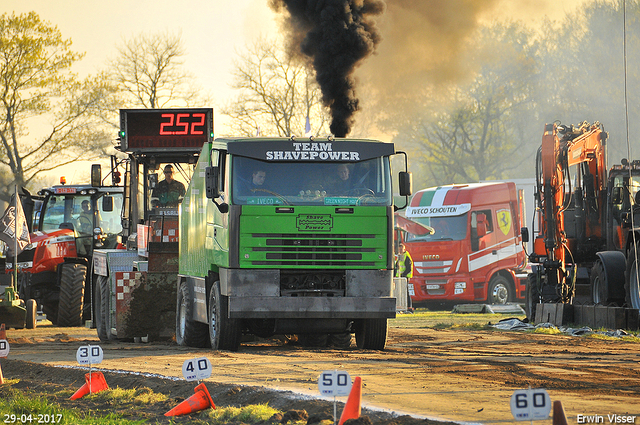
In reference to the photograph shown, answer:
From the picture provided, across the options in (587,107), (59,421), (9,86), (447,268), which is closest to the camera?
(59,421)

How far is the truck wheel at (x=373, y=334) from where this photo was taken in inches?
554

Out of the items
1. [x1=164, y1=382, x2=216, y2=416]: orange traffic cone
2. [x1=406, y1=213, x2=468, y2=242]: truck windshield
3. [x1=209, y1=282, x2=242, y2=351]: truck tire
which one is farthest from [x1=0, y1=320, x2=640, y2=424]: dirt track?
[x1=406, y1=213, x2=468, y2=242]: truck windshield

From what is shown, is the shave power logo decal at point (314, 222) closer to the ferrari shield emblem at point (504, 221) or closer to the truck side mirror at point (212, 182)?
the truck side mirror at point (212, 182)

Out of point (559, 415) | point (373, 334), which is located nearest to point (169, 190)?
point (373, 334)

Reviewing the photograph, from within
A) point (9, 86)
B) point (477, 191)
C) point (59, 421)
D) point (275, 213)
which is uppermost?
point (9, 86)

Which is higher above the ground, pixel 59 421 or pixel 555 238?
pixel 555 238

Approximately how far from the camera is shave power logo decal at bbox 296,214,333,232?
13094 millimetres

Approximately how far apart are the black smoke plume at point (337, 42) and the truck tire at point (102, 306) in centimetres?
595

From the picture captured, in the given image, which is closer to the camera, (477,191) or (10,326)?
(10,326)

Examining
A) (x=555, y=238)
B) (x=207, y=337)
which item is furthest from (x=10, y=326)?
(x=555, y=238)

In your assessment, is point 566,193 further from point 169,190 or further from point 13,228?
point 13,228

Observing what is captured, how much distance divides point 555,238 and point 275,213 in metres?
9.31

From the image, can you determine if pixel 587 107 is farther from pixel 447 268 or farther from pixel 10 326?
pixel 10 326

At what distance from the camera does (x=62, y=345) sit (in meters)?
16.1
